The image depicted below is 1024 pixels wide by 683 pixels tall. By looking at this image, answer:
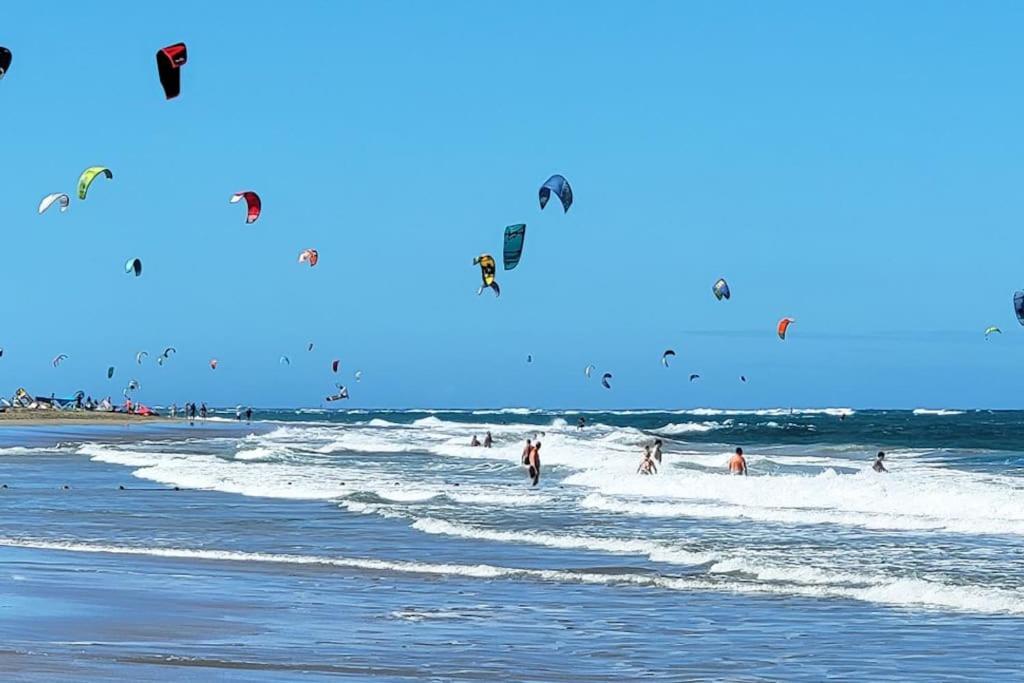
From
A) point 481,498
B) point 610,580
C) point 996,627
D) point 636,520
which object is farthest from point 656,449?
point 996,627

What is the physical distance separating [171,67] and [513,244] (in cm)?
992

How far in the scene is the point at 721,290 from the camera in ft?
116

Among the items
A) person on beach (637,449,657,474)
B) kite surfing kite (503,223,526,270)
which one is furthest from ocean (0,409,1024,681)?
kite surfing kite (503,223,526,270)

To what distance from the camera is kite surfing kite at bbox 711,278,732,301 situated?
34969 millimetres

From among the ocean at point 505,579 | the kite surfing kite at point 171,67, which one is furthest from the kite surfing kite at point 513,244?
the kite surfing kite at point 171,67

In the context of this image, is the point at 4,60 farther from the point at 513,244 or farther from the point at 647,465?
the point at 647,465

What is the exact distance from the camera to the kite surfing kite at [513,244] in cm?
2728

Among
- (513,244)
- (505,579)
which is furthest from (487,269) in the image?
(505,579)

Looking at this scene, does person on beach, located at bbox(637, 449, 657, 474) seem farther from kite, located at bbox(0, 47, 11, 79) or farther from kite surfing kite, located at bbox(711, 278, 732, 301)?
kite, located at bbox(0, 47, 11, 79)

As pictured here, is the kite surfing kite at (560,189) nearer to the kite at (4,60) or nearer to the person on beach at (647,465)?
the person on beach at (647,465)

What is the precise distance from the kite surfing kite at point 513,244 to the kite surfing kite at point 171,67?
29.9ft

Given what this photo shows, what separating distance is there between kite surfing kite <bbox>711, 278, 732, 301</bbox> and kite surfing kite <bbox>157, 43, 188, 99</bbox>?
59.8 ft

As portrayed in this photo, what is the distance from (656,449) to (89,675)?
25.9 m

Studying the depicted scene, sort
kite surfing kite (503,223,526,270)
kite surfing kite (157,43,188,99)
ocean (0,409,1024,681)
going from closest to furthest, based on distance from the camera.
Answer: ocean (0,409,1024,681), kite surfing kite (157,43,188,99), kite surfing kite (503,223,526,270)
